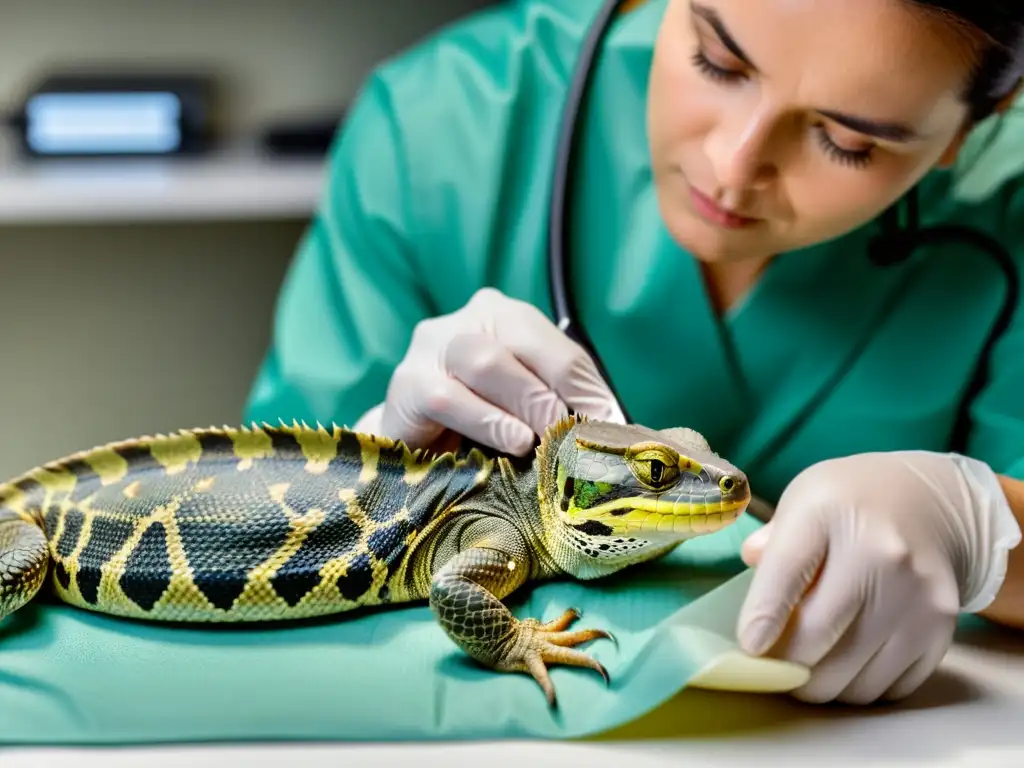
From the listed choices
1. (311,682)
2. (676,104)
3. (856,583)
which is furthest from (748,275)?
(311,682)

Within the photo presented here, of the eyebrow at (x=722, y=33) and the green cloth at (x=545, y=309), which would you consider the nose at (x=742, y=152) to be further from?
the green cloth at (x=545, y=309)

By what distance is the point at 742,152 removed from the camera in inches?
35.4

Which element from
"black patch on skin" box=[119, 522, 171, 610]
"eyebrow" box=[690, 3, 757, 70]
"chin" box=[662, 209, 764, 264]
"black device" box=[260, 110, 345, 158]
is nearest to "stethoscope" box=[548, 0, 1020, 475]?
"chin" box=[662, 209, 764, 264]

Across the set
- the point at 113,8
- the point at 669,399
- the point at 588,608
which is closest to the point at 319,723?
the point at 588,608

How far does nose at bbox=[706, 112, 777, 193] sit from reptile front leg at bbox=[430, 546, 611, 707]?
0.41 meters

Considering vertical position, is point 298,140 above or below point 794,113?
below

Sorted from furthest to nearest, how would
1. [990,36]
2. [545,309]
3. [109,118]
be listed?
1. [109,118]
2. [545,309]
3. [990,36]

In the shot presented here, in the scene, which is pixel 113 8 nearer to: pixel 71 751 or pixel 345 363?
pixel 345 363

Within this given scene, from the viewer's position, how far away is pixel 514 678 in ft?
2.50

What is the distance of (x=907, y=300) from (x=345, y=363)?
64cm

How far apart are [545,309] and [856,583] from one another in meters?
0.44

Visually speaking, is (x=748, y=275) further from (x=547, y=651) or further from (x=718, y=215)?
(x=547, y=651)

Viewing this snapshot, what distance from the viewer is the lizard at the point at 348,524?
807 millimetres

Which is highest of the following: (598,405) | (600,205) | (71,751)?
(600,205)
